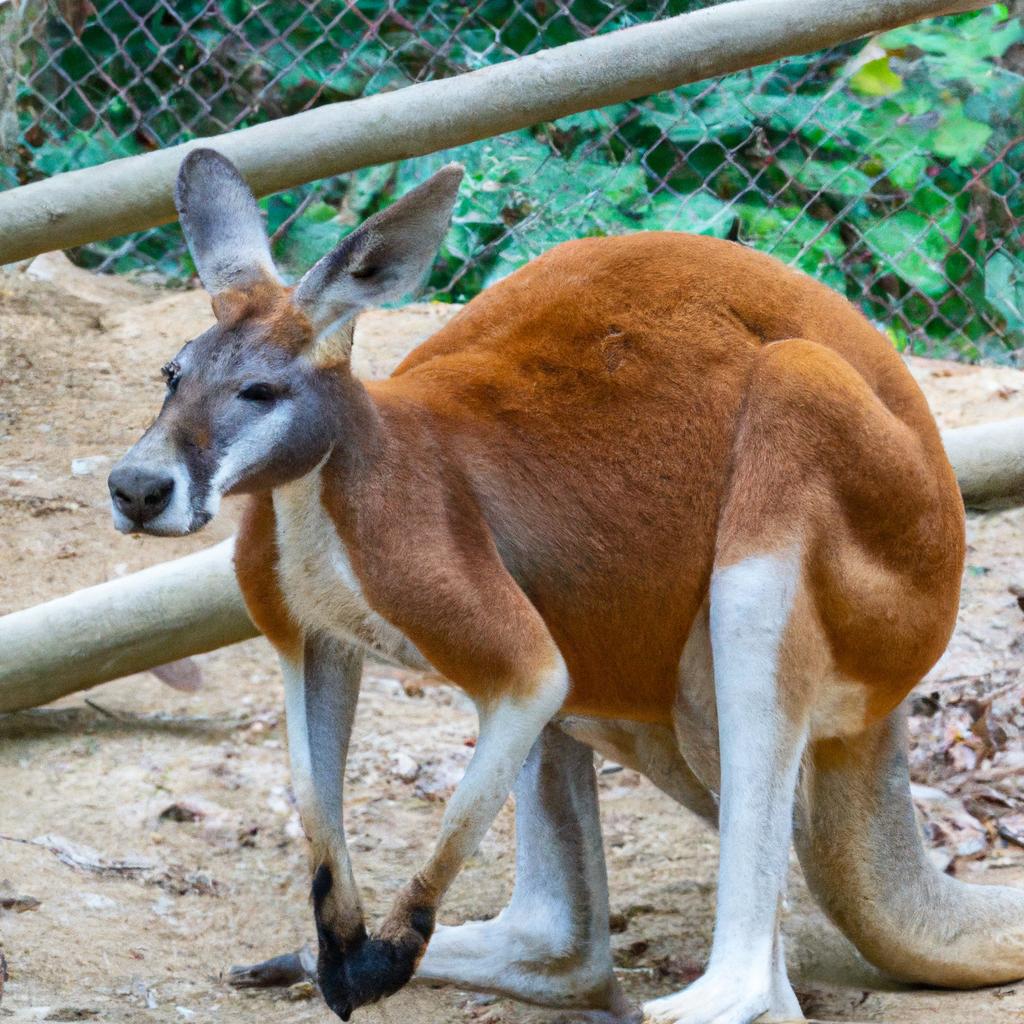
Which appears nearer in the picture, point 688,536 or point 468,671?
point 468,671

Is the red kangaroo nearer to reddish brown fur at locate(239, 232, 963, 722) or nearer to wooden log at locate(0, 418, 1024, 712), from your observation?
reddish brown fur at locate(239, 232, 963, 722)

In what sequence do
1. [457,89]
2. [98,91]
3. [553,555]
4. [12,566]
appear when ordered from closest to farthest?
[553,555]
[457,89]
[12,566]
[98,91]

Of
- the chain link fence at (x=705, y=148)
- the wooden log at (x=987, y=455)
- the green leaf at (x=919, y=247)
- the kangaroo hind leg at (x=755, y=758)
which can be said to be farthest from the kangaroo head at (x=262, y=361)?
the green leaf at (x=919, y=247)

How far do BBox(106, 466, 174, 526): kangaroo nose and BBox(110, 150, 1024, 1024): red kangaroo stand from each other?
0.22 ft

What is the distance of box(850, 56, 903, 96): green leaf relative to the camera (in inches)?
260

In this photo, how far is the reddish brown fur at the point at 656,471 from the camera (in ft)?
10.6

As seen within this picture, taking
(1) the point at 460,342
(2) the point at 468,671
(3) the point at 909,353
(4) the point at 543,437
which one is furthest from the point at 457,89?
(3) the point at 909,353

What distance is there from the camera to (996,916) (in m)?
3.70

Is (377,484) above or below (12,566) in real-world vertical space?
above

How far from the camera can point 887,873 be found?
3.65 meters

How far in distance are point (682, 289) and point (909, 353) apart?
3.27 m

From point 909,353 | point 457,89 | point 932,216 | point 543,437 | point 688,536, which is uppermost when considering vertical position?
point 457,89

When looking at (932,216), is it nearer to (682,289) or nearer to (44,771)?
(682,289)

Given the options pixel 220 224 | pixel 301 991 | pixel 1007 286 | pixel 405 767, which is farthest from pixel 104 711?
pixel 1007 286
